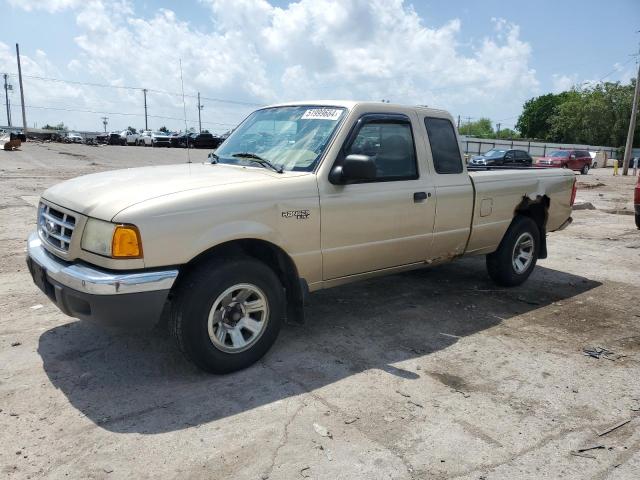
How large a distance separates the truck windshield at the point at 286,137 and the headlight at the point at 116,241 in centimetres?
139

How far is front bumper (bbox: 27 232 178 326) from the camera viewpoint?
318 centimetres

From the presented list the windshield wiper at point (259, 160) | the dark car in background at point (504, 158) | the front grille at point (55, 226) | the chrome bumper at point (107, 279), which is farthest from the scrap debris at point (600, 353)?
the dark car in background at point (504, 158)

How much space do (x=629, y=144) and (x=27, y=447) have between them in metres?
41.2

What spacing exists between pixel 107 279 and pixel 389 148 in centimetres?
263

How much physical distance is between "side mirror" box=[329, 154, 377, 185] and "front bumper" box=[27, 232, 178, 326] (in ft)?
4.81

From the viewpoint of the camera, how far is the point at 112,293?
3.17 meters

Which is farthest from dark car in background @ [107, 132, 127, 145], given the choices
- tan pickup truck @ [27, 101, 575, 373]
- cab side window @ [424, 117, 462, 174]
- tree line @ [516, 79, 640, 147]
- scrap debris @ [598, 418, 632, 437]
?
tree line @ [516, 79, 640, 147]

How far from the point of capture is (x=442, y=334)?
4.68 meters

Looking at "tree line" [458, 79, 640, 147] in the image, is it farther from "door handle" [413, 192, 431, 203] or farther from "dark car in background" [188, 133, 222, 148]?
"door handle" [413, 192, 431, 203]

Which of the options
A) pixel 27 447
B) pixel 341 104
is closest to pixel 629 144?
pixel 341 104

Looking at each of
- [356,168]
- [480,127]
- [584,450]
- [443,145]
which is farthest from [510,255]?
[480,127]

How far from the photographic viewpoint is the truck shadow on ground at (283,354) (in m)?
3.34

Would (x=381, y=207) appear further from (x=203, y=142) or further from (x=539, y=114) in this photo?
(x=539, y=114)

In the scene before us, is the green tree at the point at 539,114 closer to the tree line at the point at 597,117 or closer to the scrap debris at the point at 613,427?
the tree line at the point at 597,117
